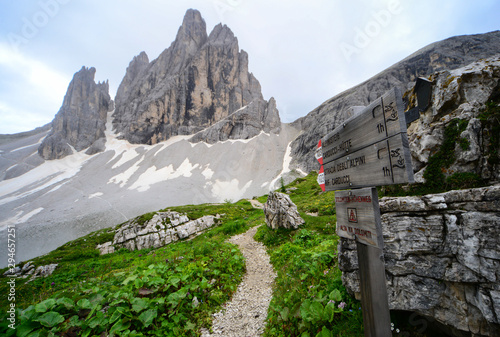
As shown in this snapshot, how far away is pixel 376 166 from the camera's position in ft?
8.75

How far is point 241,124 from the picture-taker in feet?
320

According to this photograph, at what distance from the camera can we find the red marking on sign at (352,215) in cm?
301

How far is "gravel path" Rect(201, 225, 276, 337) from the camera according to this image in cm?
487

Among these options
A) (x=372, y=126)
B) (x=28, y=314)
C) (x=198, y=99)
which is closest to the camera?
(x=372, y=126)

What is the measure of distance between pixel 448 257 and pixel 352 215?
167cm

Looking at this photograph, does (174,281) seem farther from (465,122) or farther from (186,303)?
(465,122)

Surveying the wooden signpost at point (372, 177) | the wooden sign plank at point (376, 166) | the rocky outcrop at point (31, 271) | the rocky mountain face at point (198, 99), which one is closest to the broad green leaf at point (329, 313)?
the wooden signpost at point (372, 177)

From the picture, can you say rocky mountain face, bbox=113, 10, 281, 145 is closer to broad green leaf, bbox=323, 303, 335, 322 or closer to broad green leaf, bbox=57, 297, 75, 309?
broad green leaf, bbox=57, 297, 75, 309

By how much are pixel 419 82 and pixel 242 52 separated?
137324mm

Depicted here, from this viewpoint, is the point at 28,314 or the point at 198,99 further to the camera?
the point at 198,99

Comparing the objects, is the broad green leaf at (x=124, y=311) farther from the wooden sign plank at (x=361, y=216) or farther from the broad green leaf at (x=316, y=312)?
the wooden sign plank at (x=361, y=216)

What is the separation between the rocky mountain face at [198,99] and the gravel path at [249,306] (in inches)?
3539

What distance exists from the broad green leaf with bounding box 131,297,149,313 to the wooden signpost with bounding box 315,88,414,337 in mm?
4730

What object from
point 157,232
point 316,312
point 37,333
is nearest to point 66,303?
point 37,333
